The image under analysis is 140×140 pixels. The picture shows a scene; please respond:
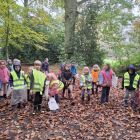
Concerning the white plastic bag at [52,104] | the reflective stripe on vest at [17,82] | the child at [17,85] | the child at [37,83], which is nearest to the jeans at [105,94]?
the white plastic bag at [52,104]

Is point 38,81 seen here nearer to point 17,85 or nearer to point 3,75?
point 17,85

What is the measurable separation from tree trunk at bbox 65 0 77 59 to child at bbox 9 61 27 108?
46.9 ft

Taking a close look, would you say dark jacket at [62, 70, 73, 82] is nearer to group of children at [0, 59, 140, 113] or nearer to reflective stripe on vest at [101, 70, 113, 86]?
group of children at [0, 59, 140, 113]

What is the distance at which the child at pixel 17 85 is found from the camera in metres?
10.5

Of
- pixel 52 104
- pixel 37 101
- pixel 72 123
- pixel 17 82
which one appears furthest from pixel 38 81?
pixel 72 123

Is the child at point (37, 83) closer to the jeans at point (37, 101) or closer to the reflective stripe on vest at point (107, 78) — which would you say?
the jeans at point (37, 101)

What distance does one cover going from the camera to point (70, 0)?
24.0m

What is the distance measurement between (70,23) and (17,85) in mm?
14653

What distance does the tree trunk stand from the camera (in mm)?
24078

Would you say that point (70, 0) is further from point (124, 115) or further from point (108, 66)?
point (124, 115)

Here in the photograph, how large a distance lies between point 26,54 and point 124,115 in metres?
21.4

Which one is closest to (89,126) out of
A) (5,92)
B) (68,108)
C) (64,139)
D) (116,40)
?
(64,139)

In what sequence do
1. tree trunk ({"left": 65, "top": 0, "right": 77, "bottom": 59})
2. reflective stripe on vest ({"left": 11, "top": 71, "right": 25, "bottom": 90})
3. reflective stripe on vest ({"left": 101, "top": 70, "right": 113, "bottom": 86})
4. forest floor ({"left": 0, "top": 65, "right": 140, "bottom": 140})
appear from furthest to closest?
tree trunk ({"left": 65, "top": 0, "right": 77, "bottom": 59}), reflective stripe on vest ({"left": 101, "top": 70, "right": 113, "bottom": 86}), reflective stripe on vest ({"left": 11, "top": 71, "right": 25, "bottom": 90}), forest floor ({"left": 0, "top": 65, "right": 140, "bottom": 140})

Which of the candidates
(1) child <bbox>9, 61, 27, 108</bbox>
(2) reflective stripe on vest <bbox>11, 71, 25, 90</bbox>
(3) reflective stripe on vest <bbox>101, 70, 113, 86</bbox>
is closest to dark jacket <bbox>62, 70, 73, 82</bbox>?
(3) reflective stripe on vest <bbox>101, 70, 113, 86</bbox>
